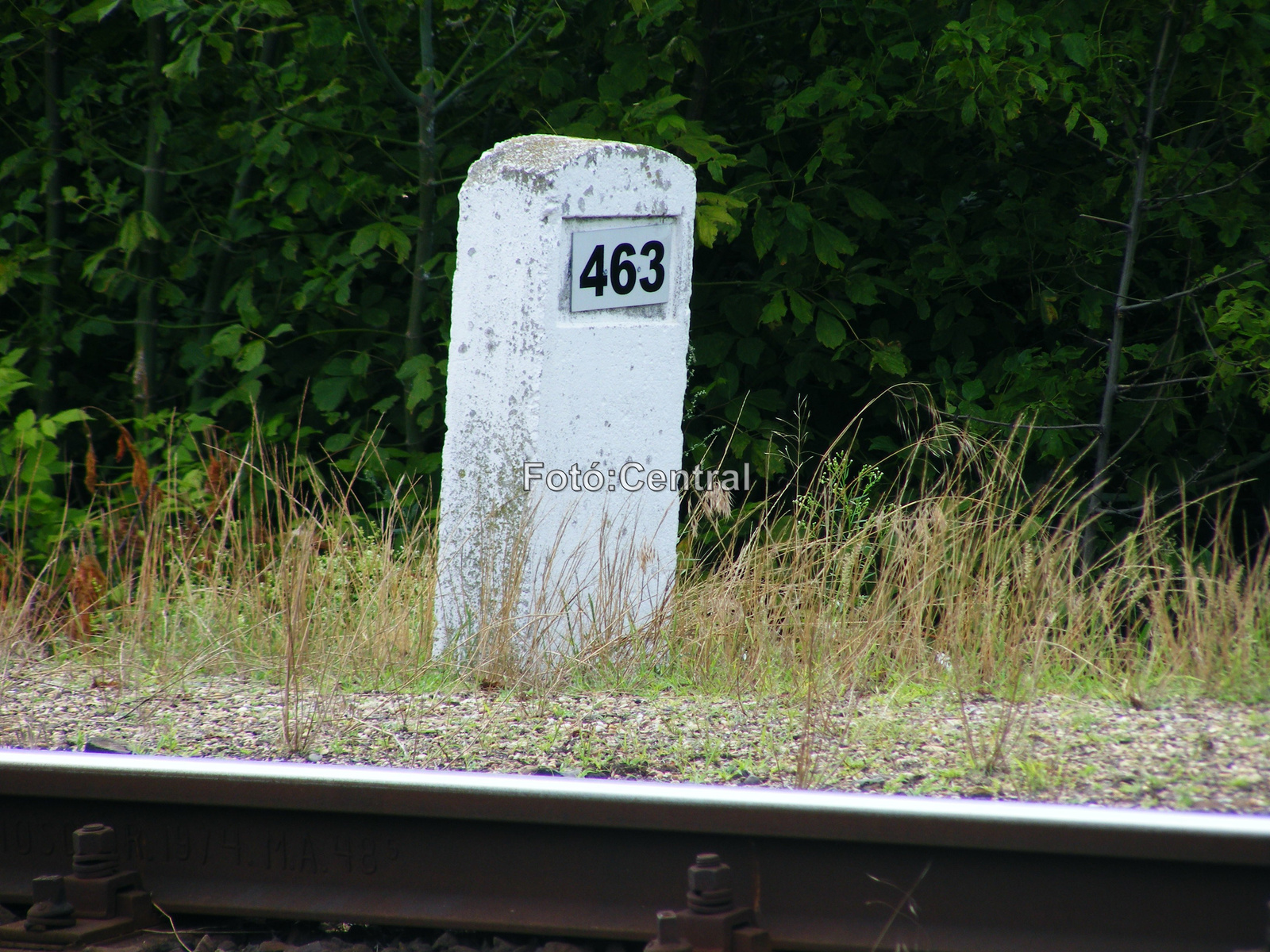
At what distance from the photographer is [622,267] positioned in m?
3.91

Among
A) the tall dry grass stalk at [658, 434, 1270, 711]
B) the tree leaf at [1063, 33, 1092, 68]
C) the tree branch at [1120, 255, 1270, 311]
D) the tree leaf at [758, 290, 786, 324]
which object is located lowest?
the tall dry grass stalk at [658, 434, 1270, 711]

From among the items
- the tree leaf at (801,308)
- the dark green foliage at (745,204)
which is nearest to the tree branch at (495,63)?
the dark green foliage at (745,204)

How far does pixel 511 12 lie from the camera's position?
6223 millimetres

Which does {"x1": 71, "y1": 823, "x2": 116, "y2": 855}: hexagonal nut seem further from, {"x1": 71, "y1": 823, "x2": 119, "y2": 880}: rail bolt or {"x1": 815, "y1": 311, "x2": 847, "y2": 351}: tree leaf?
{"x1": 815, "y1": 311, "x2": 847, "y2": 351}: tree leaf

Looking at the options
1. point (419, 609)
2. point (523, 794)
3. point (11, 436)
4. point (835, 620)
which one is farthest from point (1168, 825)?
point (11, 436)

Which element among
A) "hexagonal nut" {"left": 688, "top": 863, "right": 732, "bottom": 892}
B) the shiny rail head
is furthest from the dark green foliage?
"hexagonal nut" {"left": 688, "top": 863, "right": 732, "bottom": 892}

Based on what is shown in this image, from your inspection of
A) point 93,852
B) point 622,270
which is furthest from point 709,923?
point 622,270

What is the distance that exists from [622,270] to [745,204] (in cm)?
153

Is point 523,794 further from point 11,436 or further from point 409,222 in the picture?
point 11,436

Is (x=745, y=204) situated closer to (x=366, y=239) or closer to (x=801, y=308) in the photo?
(x=801, y=308)

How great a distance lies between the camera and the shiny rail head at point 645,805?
1940 millimetres

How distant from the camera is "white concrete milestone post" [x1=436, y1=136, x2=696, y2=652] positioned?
3.75 m

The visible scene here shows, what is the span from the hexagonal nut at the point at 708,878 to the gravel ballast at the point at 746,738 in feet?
1.97

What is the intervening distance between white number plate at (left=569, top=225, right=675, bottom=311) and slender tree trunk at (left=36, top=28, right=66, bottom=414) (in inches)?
192
